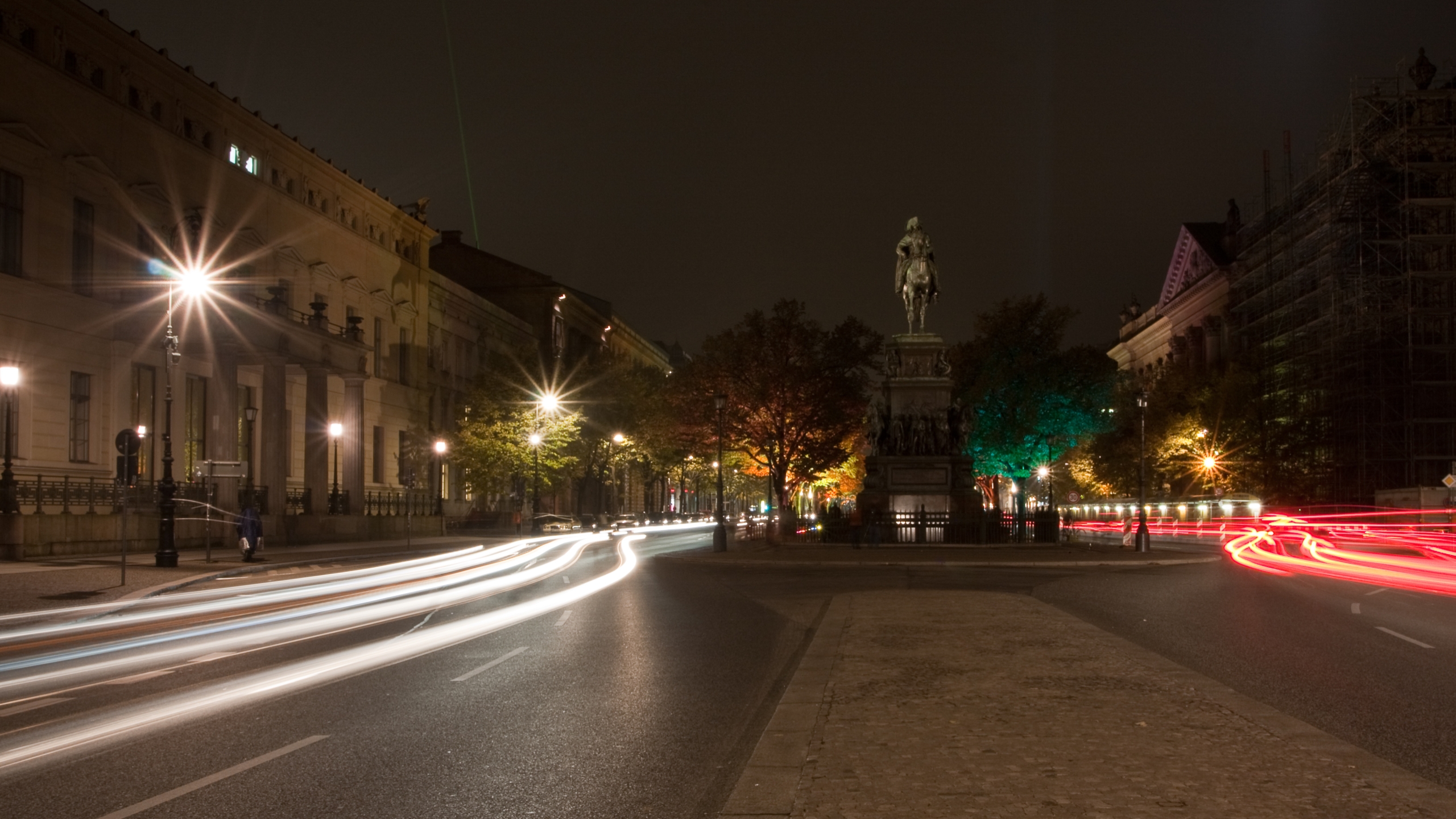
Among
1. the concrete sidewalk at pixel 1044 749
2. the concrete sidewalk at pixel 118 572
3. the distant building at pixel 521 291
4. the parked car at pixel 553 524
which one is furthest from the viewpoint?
the distant building at pixel 521 291

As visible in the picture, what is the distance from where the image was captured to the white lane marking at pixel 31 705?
10086mm

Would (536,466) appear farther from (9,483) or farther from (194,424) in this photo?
(9,483)

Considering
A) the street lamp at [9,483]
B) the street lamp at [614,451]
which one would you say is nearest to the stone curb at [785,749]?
the street lamp at [9,483]

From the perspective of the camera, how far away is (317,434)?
5156cm

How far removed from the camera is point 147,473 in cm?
4228

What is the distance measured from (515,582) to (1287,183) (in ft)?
200

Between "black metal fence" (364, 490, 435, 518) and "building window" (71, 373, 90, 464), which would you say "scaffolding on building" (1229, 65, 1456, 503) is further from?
"building window" (71, 373, 90, 464)

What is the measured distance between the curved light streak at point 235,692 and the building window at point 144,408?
28.2 metres

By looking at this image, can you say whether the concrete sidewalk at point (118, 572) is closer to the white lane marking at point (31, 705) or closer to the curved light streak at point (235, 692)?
the curved light streak at point (235, 692)

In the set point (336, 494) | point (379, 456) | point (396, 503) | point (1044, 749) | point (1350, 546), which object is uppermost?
point (379, 456)

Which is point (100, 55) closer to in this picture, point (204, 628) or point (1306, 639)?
point (204, 628)

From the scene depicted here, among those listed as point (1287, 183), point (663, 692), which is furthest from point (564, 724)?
point (1287, 183)

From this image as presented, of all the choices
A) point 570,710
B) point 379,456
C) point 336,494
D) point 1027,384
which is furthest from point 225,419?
point 1027,384

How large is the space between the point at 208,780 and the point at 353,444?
4817 centimetres
